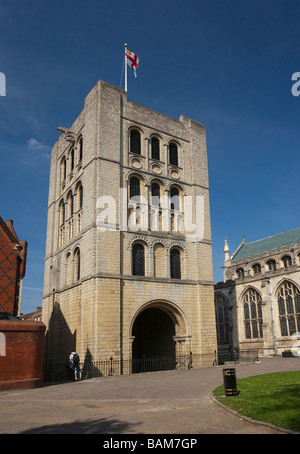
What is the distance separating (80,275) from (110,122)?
11619mm

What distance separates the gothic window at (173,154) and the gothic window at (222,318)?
2192cm

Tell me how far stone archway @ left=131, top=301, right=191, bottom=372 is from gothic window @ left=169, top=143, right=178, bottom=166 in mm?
12184

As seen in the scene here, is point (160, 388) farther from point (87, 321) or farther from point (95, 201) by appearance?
point (95, 201)

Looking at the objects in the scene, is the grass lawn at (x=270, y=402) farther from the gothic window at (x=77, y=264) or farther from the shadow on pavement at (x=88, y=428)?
the gothic window at (x=77, y=264)

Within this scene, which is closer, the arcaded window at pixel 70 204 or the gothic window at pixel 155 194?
the gothic window at pixel 155 194

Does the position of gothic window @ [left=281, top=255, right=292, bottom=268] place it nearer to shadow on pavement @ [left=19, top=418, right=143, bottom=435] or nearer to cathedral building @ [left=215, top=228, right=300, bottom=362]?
cathedral building @ [left=215, top=228, right=300, bottom=362]

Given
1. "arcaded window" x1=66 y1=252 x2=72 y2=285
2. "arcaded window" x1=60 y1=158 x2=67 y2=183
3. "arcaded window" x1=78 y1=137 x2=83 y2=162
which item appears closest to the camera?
"arcaded window" x1=66 y1=252 x2=72 y2=285

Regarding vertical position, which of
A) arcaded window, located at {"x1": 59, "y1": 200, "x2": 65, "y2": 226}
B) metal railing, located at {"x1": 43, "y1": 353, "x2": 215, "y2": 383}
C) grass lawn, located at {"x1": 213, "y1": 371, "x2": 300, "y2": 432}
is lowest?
metal railing, located at {"x1": 43, "y1": 353, "x2": 215, "y2": 383}

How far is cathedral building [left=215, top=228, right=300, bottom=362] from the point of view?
38.2 metres

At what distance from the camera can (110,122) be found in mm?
27578

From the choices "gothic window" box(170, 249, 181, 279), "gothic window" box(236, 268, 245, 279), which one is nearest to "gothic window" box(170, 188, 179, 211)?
"gothic window" box(170, 249, 181, 279)

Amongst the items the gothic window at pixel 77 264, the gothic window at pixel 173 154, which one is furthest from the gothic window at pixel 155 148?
the gothic window at pixel 77 264

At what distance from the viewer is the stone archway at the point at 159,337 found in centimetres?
2723

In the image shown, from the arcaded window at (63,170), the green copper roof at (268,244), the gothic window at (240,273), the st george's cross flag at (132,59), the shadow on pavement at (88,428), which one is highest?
the st george's cross flag at (132,59)
